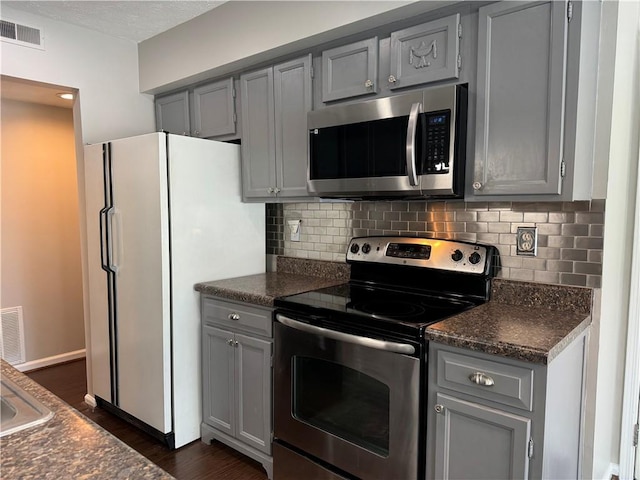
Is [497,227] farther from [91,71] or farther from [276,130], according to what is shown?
[91,71]

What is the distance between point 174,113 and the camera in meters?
3.17

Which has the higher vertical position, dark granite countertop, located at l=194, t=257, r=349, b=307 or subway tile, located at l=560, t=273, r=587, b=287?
subway tile, located at l=560, t=273, r=587, b=287

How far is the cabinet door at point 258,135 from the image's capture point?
2.55 meters

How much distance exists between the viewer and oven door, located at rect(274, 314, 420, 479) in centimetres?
170

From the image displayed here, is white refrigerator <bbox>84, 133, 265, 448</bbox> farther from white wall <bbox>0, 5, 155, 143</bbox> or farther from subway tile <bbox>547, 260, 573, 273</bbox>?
subway tile <bbox>547, 260, 573, 273</bbox>

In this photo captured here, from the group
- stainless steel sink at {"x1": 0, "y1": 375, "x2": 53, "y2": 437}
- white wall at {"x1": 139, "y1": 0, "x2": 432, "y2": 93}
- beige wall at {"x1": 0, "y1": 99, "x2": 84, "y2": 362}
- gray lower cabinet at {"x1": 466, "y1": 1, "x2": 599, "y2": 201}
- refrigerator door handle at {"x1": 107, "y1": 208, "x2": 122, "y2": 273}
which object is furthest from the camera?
beige wall at {"x1": 0, "y1": 99, "x2": 84, "y2": 362}

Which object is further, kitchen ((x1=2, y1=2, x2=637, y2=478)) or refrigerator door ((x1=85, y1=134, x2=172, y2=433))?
refrigerator door ((x1=85, y1=134, x2=172, y2=433))

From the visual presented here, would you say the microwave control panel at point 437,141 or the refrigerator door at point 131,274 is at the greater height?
the microwave control panel at point 437,141

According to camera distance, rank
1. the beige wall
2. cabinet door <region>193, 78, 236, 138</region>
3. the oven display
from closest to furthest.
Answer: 1. the oven display
2. cabinet door <region>193, 78, 236, 138</region>
3. the beige wall

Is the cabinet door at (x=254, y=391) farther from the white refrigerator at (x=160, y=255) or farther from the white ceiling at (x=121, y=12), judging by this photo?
the white ceiling at (x=121, y=12)

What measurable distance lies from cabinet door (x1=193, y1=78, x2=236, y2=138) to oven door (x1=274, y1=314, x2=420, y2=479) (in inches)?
53.2

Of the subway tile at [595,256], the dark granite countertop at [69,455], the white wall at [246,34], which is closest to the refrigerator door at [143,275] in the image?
the white wall at [246,34]

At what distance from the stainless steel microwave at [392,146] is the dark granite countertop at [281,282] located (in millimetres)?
547

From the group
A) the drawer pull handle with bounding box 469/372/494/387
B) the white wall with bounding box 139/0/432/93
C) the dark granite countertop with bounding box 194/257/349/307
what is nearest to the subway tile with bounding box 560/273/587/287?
the drawer pull handle with bounding box 469/372/494/387
